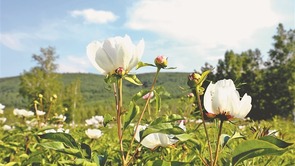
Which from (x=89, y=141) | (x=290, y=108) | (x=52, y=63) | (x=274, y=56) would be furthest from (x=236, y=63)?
(x=89, y=141)

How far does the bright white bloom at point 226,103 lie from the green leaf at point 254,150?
16 centimetres

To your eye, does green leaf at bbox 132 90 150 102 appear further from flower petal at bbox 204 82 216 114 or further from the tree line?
the tree line

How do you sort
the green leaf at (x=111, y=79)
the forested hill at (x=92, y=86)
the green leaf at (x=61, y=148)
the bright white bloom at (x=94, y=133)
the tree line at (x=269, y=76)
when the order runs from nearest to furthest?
1. the green leaf at (x=61, y=148)
2. the green leaf at (x=111, y=79)
3. the bright white bloom at (x=94, y=133)
4. the tree line at (x=269, y=76)
5. the forested hill at (x=92, y=86)

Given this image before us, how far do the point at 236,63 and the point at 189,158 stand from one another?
1396 inches

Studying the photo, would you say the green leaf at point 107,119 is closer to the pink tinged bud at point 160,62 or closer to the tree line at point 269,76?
the pink tinged bud at point 160,62

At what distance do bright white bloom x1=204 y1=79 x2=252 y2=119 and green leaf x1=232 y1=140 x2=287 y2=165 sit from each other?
164 mm

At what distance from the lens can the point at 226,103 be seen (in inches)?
48.4

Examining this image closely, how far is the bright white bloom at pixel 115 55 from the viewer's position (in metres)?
1.30

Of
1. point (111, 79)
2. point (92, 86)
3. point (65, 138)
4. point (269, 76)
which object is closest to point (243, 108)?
point (111, 79)

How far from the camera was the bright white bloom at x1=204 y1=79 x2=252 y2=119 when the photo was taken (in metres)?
1.23

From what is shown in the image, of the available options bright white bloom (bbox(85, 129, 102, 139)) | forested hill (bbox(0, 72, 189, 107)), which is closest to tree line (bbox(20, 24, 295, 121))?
bright white bloom (bbox(85, 129, 102, 139))

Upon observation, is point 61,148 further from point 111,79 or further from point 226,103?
point 226,103

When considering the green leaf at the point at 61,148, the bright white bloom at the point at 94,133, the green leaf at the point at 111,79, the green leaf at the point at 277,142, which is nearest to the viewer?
the green leaf at the point at 277,142

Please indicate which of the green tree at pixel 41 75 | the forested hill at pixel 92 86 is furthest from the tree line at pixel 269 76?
the forested hill at pixel 92 86
